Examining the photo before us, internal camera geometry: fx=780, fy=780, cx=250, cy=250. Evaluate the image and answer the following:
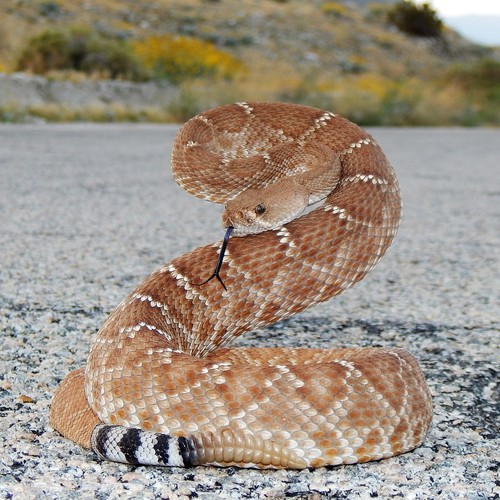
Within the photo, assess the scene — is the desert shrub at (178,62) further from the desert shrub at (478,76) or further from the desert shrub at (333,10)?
the desert shrub at (333,10)

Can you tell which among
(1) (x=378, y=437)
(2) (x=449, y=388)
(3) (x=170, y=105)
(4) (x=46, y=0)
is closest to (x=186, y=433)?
(1) (x=378, y=437)

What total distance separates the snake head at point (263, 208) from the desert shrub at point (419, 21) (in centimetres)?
6068

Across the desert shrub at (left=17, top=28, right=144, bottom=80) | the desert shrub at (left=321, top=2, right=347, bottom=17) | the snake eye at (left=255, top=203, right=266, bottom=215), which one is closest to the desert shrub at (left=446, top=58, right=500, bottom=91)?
the desert shrub at (left=17, top=28, right=144, bottom=80)

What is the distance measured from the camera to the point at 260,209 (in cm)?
367

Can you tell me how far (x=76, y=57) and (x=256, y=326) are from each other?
2512 cm

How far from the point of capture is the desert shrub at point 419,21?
60.6 meters

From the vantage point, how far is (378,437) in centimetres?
290

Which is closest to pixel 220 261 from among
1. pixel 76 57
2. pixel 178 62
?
pixel 76 57

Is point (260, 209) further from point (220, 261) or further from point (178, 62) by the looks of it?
point (178, 62)

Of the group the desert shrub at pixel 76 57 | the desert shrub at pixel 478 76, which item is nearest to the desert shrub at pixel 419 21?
the desert shrub at pixel 478 76

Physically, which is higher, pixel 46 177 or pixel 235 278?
pixel 235 278

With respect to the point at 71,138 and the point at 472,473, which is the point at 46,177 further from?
the point at 472,473

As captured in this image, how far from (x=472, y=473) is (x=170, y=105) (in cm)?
2019

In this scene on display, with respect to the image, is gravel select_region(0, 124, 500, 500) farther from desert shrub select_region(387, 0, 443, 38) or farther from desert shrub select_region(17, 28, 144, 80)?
desert shrub select_region(387, 0, 443, 38)
